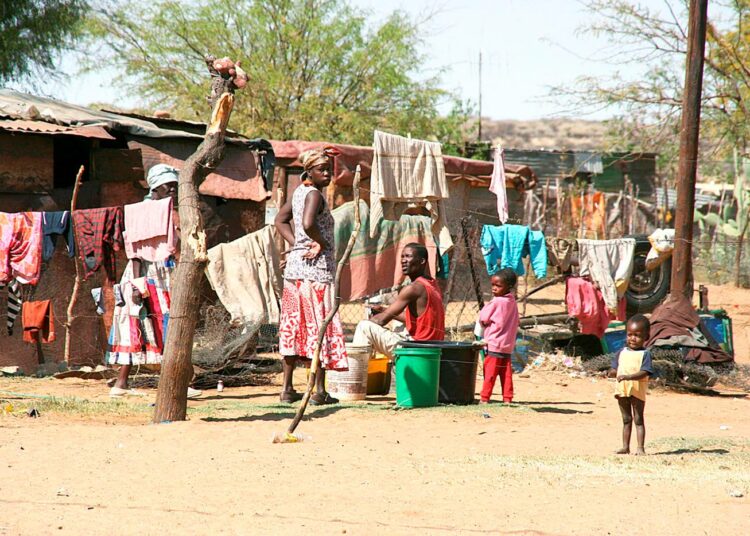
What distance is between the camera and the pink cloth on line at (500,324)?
27.9 ft

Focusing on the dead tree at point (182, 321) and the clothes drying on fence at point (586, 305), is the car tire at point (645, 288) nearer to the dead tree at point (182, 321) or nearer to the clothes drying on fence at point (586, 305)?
the clothes drying on fence at point (586, 305)

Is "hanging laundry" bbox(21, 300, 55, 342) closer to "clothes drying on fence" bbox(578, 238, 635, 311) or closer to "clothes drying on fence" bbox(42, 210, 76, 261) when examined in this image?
"clothes drying on fence" bbox(42, 210, 76, 261)

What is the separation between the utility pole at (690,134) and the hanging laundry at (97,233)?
633 cm

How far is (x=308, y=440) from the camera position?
6.61 m

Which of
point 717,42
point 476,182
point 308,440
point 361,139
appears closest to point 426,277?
point 308,440

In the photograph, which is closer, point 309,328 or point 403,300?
point 309,328

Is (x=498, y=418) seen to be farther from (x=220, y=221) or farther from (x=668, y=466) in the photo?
(x=220, y=221)

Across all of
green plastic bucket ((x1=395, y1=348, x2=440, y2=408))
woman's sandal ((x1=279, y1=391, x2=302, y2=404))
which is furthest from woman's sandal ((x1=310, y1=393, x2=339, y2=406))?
green plastic bucket ((x1=395, y1=348, x2=440, y2=408))

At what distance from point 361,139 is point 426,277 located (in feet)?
41.1

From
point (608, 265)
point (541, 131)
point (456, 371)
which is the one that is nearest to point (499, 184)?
point (608, 265)

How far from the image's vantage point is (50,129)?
9555 mm

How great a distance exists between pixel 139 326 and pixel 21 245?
1.74 metres

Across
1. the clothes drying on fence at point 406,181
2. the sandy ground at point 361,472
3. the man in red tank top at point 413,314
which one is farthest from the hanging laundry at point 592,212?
the sandy ground at point 361,472

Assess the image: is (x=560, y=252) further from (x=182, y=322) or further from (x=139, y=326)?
(x=182, y=322)
